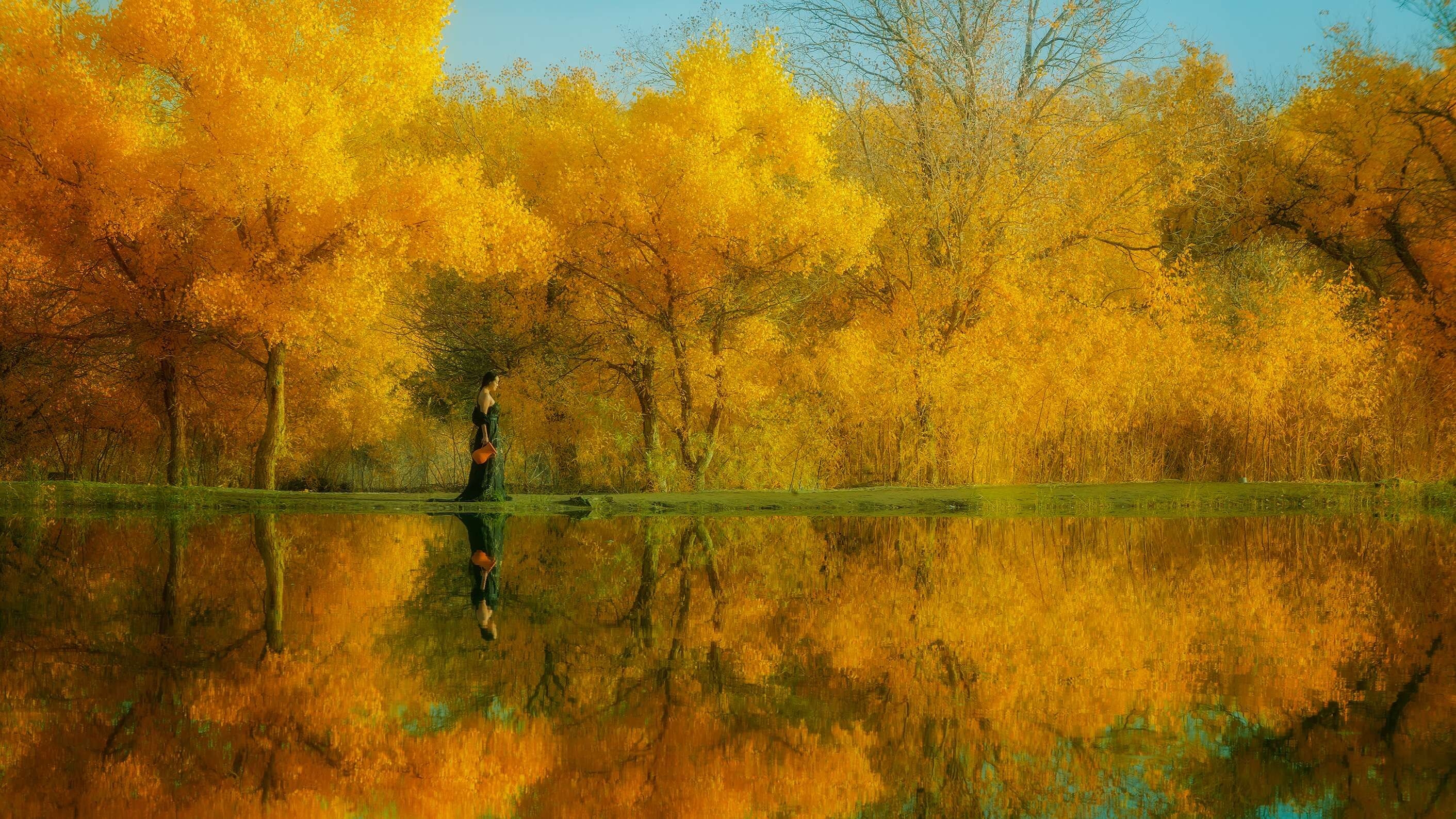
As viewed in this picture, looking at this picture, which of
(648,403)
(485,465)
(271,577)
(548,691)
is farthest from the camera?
(648,403)

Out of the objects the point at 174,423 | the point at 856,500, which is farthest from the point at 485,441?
the point at 174,423

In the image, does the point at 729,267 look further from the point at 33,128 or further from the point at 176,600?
the point at 176,600

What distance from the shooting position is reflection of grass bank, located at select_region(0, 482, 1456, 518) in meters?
16.0

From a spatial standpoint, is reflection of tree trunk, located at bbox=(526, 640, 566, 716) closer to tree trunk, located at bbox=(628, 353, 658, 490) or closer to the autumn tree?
the autumn tree

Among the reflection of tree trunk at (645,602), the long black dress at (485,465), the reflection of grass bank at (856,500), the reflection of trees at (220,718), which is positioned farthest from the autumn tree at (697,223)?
the reflection of trees at (220,718)

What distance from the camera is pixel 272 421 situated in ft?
63.3

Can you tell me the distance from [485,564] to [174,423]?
12.0 meters

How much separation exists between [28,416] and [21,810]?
1938 centimetres

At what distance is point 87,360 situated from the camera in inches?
815

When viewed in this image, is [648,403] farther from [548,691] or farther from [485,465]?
[548,691]

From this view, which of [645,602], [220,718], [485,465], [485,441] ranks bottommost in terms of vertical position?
[220,718]

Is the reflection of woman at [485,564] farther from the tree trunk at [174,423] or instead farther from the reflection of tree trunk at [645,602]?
the tree trunk at [174,423]

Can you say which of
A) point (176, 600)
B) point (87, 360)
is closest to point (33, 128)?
point (87, 360)

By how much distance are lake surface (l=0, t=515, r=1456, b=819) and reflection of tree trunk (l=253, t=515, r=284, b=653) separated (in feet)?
0.16
